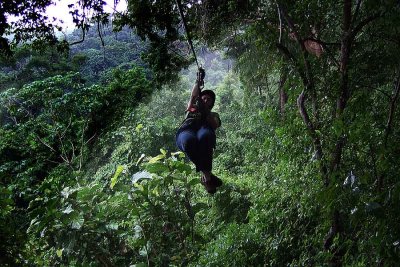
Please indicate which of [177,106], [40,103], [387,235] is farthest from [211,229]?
[177,106]

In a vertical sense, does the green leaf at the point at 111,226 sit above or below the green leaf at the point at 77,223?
below

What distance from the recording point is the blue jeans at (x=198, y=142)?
3.05 metres

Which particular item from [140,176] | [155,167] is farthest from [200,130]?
[140,176]

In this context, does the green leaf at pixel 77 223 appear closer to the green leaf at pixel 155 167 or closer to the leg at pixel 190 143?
the green leaf at pixel 155 167

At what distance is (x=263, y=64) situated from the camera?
527cm

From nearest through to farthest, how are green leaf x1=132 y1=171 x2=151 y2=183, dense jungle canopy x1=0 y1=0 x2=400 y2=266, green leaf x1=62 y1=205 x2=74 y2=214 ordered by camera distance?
dense jungle canopy x1=0 y1=0 x2=400 y2=266 < green leaf x1=62 y1=205 x2=74 y2=214 < green leaf x1=132 y1=171 x2=151 y2=183

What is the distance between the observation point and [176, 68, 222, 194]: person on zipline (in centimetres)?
305

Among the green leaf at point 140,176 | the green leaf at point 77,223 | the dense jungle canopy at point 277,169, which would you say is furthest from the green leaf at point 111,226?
the green leaf at point 140,176

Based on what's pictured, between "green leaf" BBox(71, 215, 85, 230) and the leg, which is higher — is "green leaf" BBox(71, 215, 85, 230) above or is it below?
below

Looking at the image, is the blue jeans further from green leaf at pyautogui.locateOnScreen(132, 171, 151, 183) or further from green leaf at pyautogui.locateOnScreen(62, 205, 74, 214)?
green leaf at pyautogui.locateOnScreen(62, 205, 74, 214)

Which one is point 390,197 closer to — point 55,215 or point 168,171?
point 168,171

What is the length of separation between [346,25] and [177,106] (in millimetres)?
10866

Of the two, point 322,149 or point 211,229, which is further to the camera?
point 211,229

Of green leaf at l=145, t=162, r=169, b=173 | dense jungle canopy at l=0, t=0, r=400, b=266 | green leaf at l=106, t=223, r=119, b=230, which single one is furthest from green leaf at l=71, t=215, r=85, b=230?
green leaf at l=145, t=162, r=169, b=173
